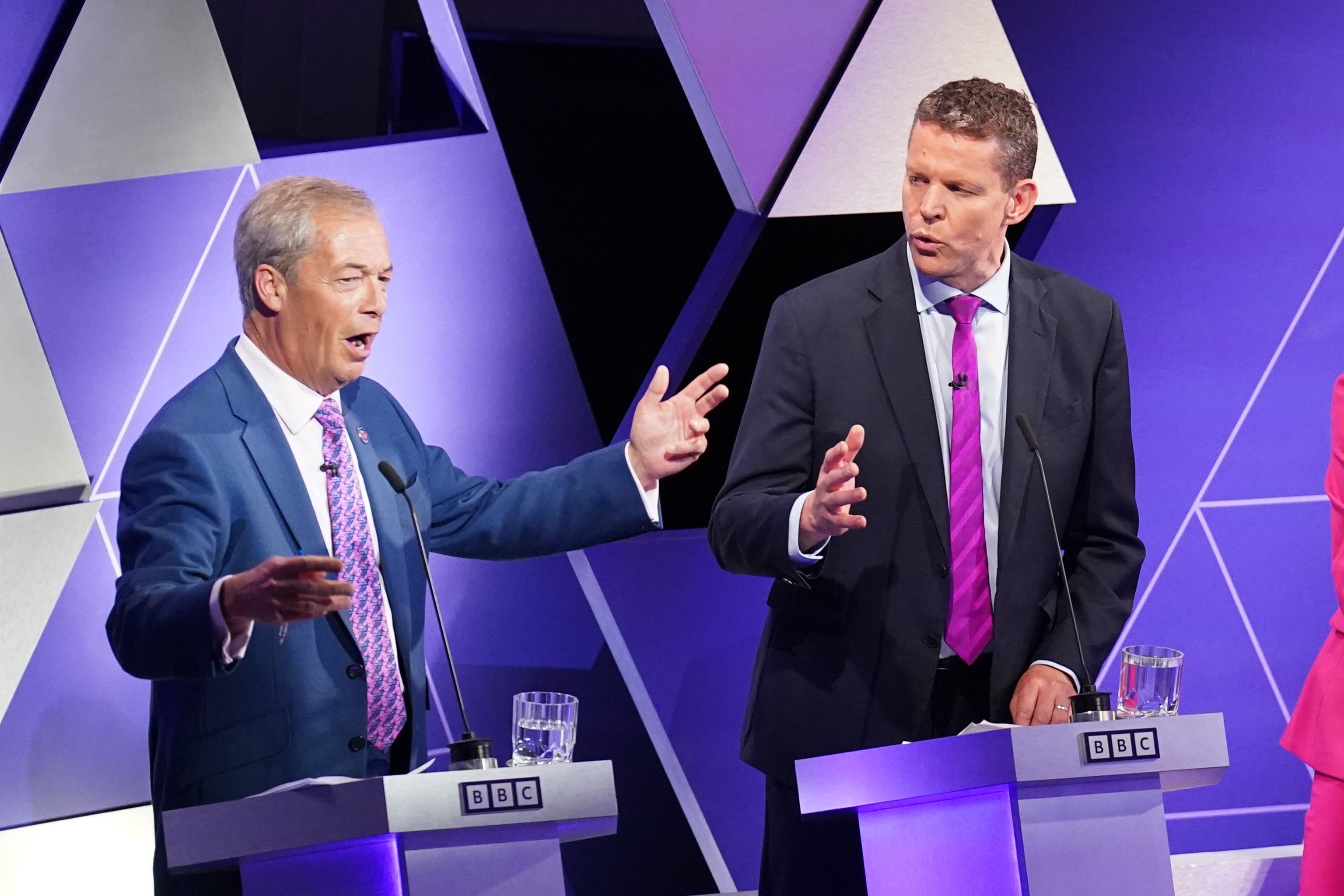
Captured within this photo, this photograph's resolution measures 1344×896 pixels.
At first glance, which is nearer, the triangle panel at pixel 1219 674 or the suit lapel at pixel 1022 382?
the suit lapel at pixel 1022 382

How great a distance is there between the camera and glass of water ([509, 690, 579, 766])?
2.40 meters

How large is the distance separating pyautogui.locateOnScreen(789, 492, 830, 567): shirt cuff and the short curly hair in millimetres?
818

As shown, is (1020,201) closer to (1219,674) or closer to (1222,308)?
(1222,308)

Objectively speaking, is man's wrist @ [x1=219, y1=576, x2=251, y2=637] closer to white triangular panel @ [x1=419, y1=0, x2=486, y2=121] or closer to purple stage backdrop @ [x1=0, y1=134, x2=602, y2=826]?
purple stage backdrop @ [x1=0, y1=134, x2=602, y2=826]

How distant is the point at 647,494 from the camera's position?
2857 millimetres

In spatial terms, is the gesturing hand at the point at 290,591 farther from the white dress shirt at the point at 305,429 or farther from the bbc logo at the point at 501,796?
the white dress shirt at the point at 305,429

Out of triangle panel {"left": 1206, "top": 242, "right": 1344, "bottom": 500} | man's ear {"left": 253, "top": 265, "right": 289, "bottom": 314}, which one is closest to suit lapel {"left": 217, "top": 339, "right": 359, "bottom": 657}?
man's ear {"left": 253, "top": 265, "right": 289, "bottom": 314}

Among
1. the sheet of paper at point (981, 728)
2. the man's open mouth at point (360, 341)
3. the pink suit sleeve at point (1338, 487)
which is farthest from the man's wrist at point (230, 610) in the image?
the pink suit sleeve at point (1338, 487)

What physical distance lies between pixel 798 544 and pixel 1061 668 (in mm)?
530

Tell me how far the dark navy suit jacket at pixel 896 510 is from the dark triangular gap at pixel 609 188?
39.8 inches

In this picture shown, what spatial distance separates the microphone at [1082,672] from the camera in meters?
2.31

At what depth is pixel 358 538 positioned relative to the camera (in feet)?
8.61

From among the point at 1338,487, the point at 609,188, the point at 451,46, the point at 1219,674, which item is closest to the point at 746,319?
the point at 609,188

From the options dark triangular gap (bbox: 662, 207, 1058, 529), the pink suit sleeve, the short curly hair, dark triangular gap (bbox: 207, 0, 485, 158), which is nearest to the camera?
the short curly hair
